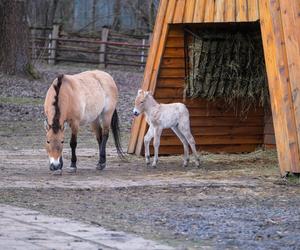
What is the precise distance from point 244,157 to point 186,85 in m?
1.59

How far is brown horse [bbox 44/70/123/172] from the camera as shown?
41.1ft

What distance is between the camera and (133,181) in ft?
39.2

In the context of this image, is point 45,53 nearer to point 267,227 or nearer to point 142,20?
point 142,20

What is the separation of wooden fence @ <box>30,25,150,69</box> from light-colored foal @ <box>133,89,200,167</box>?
26.0m

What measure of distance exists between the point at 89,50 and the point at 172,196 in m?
31.2

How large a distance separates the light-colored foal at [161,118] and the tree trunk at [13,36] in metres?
14.8

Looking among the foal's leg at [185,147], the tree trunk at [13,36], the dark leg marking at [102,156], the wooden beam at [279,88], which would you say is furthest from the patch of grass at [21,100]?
the wooden beam at [279,88]

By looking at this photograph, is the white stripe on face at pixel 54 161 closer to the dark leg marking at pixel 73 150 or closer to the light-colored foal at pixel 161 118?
the dark leg marking at pixel 73 150

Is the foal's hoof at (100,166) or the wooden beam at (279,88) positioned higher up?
the wooden beam at (279,88)

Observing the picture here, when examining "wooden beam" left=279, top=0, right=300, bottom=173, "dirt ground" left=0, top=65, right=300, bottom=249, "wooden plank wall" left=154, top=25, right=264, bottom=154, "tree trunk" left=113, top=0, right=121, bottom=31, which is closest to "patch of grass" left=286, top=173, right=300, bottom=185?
"dirt ground" left=0, top=65, right=300, bottom=249

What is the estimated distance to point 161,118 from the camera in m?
14.1

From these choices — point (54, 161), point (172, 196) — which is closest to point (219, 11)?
point (54, 161)

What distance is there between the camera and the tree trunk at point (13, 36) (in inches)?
1114

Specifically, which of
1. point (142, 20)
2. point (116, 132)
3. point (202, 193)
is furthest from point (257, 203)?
point (142, 20)
